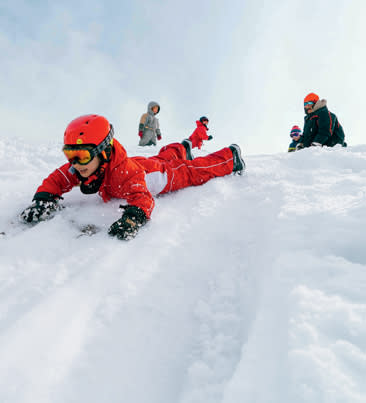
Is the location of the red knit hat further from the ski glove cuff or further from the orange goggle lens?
the ski glove cuff

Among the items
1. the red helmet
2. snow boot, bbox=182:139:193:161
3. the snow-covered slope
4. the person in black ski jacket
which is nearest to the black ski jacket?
the person in black ski jacket

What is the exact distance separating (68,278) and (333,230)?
1385 mm

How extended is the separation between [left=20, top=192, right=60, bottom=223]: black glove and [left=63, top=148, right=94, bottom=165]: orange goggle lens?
16.1 inches

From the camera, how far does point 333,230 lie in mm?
1321

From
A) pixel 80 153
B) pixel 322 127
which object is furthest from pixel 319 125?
pixel 80 153

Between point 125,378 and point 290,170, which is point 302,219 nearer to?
point 125,378

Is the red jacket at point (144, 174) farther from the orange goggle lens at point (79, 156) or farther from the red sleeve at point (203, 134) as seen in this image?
the red sleeve at point (203, 134)

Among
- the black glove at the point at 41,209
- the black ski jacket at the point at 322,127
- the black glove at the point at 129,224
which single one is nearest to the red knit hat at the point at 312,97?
the black ski jacket at the point at 322,127

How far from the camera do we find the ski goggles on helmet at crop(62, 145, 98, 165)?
1946 mm

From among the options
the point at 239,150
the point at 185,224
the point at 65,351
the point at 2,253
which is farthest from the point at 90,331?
the point at 239,150

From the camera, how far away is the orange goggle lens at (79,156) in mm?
1948

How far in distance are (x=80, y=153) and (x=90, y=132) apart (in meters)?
0.18

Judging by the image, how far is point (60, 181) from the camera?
2.31 metres

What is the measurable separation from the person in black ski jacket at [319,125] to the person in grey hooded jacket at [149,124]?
503 centimetres
